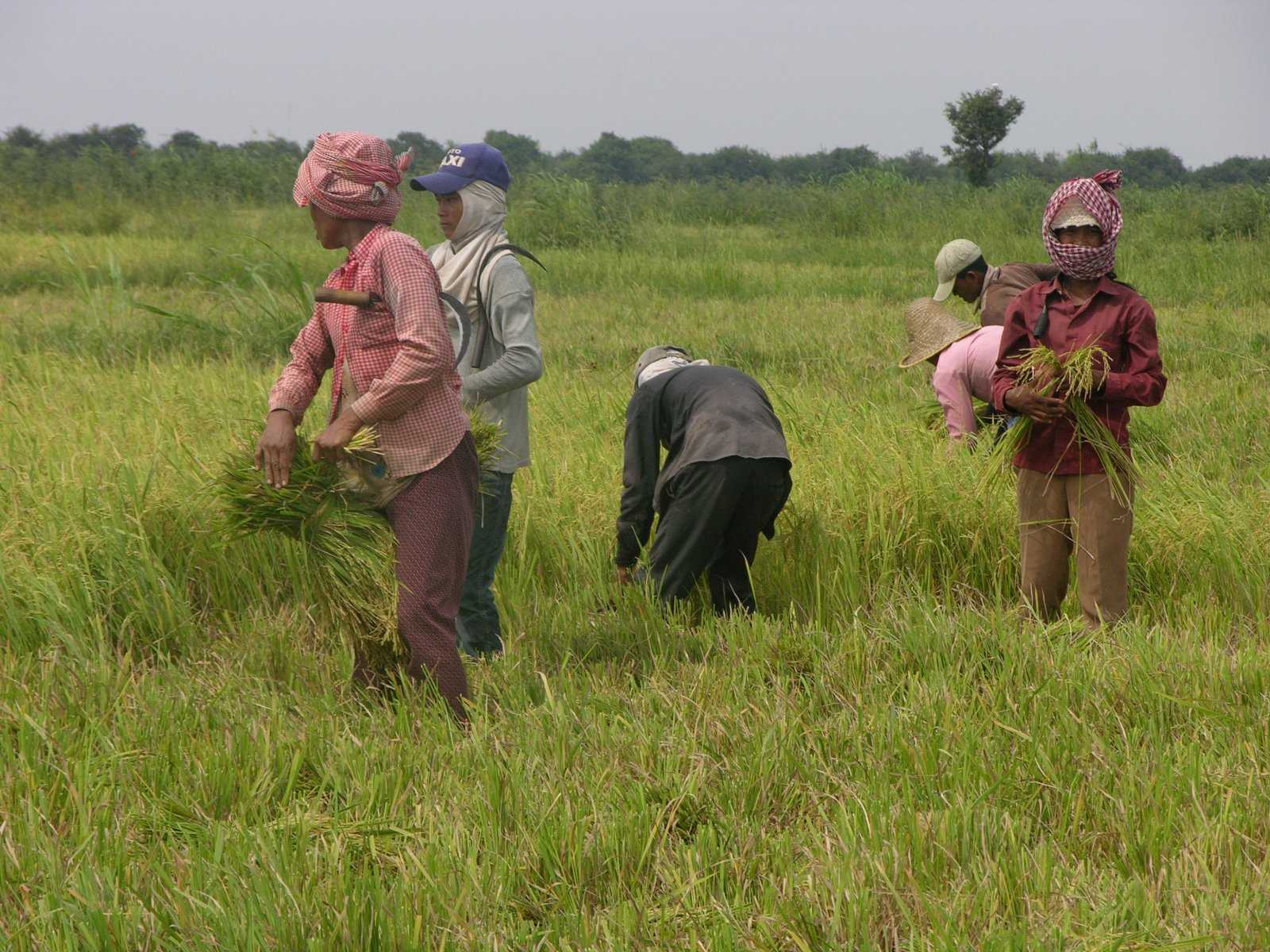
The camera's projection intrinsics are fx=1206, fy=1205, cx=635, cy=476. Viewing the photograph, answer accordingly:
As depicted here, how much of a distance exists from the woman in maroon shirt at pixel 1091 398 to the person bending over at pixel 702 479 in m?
0.80

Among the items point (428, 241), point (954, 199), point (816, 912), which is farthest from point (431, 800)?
point (954, 199)

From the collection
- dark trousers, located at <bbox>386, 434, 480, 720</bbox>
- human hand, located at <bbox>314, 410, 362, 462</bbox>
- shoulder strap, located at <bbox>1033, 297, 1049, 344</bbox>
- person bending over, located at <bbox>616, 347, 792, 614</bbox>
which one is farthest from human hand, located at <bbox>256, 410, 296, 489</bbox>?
shoulder strap, located at <bbox>1033, 297, 1049, 344</bbox>

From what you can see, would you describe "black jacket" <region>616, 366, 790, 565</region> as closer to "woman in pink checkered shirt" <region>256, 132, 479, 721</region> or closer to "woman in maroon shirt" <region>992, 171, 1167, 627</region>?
"woman in maroon shirt" <region>992, 171, 1167, 627</region>

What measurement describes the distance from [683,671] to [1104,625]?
1.29 m

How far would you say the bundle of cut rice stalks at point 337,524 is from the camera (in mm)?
3176

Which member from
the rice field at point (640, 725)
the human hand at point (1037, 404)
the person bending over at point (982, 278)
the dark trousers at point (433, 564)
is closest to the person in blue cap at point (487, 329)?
the rice field at point (640, 725)

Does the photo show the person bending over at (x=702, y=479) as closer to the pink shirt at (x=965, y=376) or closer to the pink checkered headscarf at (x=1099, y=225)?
the pink checkered headscarf at (x=1099, y=225)

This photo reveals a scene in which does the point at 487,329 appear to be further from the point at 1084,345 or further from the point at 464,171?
the point at 1084,345

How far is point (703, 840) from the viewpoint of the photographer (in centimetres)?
247

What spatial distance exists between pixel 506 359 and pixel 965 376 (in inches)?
87.8

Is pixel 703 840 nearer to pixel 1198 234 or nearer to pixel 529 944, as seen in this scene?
pixel 529 944

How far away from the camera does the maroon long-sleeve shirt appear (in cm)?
357

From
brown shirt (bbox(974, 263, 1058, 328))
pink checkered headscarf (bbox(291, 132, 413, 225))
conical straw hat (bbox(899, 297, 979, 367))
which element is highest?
pink checkered headscarf (bbox(291, 132, 413, 225))

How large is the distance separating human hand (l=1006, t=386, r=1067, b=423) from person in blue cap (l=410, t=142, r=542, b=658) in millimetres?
1466
